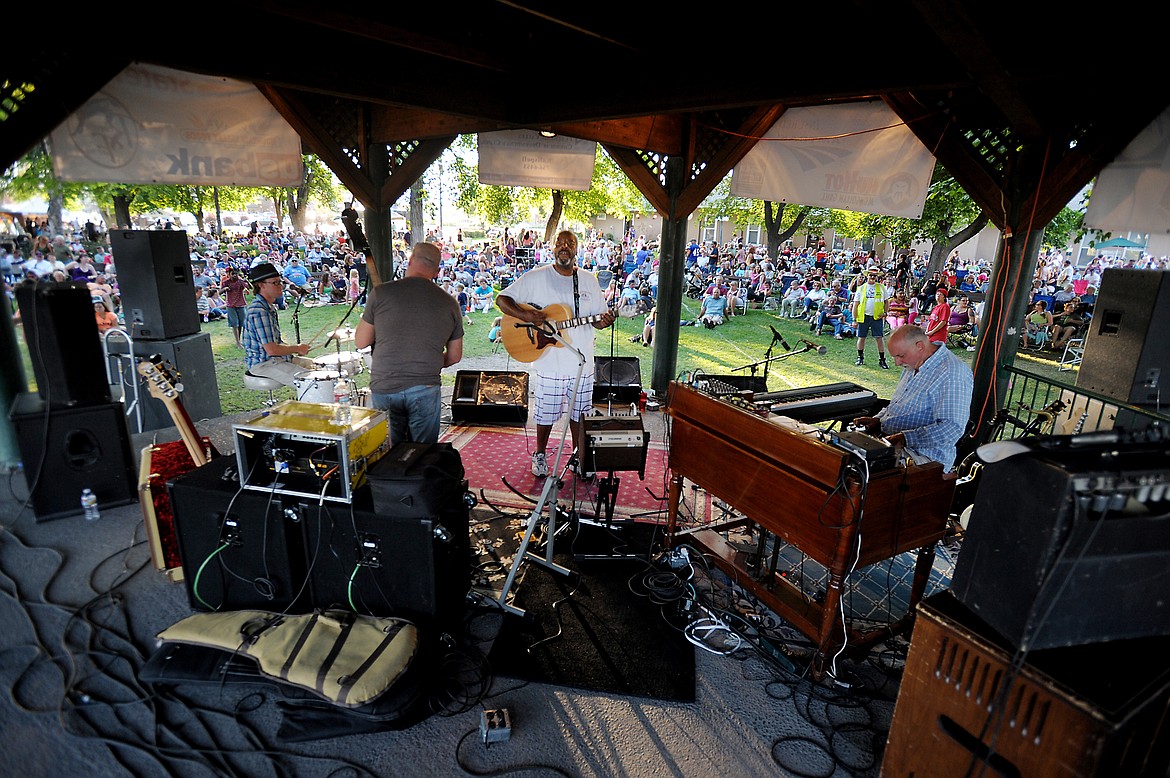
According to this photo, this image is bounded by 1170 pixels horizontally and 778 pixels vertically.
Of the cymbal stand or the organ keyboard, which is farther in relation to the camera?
the organ keyboard

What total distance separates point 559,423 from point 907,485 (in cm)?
342

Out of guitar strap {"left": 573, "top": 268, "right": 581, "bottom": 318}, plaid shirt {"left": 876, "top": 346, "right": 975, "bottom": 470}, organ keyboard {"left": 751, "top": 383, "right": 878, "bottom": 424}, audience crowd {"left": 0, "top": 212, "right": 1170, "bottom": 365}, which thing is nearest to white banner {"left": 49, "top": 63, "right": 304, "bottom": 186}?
audience crowd {"left": 0, "top": 212, "right": 1170, "bottom": 365}

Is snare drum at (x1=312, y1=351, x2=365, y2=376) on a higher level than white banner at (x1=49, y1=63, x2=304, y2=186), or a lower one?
lower

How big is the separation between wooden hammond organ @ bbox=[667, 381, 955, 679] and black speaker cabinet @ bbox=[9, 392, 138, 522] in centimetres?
437

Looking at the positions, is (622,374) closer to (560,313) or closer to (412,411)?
(560,313)

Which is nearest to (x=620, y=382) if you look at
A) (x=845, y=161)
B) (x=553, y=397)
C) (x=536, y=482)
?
(x=553, y=397)

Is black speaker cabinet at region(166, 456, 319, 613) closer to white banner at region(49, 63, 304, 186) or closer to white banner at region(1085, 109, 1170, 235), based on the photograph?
white banner at region(49, 63, 304, 186)

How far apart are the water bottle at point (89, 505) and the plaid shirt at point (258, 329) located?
1450 mm

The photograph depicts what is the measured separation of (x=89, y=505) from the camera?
4.44 m

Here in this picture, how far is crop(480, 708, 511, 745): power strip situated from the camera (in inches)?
104

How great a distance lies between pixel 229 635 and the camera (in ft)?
9.57

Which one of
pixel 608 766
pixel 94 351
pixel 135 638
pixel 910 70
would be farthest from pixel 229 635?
pixel 910 70

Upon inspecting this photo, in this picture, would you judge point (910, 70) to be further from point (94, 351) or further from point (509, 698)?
point (94, 351)

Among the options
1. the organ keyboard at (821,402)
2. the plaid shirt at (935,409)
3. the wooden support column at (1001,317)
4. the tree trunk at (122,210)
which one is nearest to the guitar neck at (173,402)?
the organ keyboard at (821,402)
